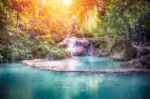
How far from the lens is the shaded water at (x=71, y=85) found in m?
5.84

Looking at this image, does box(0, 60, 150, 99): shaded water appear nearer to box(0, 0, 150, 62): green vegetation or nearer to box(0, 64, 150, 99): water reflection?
box(0, 64, 150, 99): water reflection

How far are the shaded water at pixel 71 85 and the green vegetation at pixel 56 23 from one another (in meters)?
1.04

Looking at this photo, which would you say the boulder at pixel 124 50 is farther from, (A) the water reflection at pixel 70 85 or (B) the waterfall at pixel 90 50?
(A) the water reflection at pixel 70 85

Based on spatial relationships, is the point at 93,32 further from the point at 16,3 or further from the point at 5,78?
the point at 16,3

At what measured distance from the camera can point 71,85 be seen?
6844 millimetres

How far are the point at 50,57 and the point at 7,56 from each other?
1.95 m

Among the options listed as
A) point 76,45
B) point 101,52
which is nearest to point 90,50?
point 101,52

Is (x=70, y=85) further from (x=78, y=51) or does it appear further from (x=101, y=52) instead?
(x=101, y=52)

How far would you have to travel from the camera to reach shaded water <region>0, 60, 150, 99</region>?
5.84m

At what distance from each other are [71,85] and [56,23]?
8.11 meters

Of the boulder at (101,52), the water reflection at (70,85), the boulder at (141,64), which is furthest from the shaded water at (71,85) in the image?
the boulder at (101,52)

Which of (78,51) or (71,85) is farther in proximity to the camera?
(78,51)

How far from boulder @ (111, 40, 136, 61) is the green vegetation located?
2.99 feet

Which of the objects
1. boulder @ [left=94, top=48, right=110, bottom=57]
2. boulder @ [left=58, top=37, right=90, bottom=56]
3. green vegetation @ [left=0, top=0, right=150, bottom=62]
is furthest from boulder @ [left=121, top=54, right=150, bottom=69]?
boulder @ [left=58, top=37, right=90, bottom=56]
